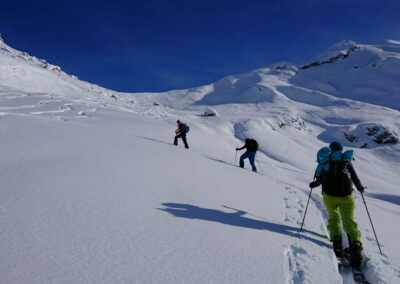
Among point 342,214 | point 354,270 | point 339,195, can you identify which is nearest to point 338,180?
point 339,195

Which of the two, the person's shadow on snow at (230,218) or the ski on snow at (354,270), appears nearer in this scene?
the ski on snow at (354,270)

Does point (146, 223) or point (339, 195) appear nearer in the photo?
point (146, 223)

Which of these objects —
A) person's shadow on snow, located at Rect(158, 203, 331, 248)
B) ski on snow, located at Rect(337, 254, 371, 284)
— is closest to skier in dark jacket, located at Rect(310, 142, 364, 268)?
ski on snow, located at Rect(337, 254, 371, 284)

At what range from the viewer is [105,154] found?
27.6ft

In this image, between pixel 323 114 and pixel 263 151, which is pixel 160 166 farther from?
pixel 323 114

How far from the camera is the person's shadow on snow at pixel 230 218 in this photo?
4789 millimetres

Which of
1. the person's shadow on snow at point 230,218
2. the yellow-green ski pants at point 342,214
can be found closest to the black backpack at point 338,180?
the yellow-green ski pants at point 342,214

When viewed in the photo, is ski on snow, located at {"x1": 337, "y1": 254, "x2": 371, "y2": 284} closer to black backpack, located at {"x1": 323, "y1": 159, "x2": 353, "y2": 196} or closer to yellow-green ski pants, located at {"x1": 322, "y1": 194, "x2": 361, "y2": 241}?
yellow-green ski pants, located at {"x1": 322, "y1": 194, "x2": 361, "y2": 241}

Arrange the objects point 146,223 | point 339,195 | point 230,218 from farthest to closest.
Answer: point 230,218, point 339,195, point 146,223

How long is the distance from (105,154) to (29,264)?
5.86 m

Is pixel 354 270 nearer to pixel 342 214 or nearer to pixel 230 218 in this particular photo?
pixel 342 214

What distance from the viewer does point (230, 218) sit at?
5.05 meters

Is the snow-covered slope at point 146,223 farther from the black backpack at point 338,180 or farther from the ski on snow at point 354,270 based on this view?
the black backpack at point 338,180

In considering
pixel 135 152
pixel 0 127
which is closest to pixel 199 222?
pixel 135 152
